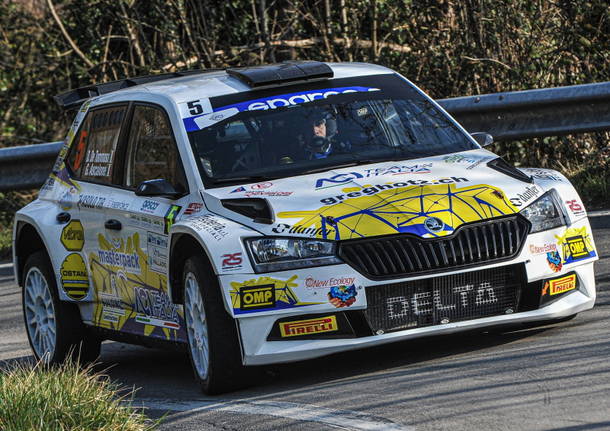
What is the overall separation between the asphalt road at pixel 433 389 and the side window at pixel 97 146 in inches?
52.9

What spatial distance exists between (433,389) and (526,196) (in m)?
1.39

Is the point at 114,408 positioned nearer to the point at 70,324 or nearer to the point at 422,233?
the point at 422,233

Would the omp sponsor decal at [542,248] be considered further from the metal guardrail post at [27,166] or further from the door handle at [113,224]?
the metal guardrail post at [27,166]

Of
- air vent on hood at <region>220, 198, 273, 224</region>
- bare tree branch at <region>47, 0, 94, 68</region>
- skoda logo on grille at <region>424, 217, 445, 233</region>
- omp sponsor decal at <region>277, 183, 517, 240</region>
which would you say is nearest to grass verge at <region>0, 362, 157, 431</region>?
air vent on hood at <region>220, 198, 273, 224</region>

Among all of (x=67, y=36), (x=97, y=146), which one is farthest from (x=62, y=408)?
(x=67, y=36)

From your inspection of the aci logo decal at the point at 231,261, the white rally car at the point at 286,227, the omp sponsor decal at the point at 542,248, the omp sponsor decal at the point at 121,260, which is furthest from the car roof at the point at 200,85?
the omp sponsor decal at the point at 542,248

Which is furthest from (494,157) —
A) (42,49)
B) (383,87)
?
(42,49)

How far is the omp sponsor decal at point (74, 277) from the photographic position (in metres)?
8.16

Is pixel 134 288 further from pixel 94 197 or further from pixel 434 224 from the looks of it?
pixel 434 224

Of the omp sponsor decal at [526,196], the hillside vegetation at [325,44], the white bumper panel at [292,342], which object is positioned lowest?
the hillside vegetation at [325,44]

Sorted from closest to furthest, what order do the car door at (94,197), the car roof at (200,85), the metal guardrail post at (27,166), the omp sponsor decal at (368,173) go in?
the omp sponsor decal at (368,173)
the car roof at (200,85)
the car door at (94,197)
the metal guardrail post at (27,166)

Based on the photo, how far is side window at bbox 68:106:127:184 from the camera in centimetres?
818

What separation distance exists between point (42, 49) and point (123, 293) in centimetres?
1164

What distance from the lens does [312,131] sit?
292 inches
